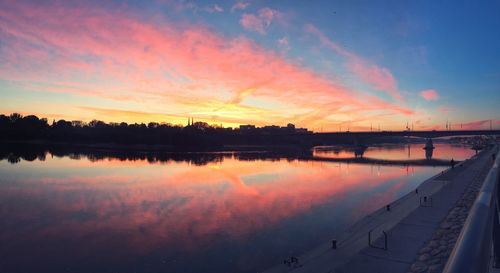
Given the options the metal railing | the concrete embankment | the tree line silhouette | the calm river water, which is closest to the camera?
Result: the metal railing

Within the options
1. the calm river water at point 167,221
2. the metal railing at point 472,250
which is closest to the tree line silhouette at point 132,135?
the calm river water at point 167,221

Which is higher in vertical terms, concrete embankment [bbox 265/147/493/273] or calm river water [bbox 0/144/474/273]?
concrete embankment [bbox 265/147/493/273]

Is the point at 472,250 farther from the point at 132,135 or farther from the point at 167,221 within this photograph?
the point at 132,135

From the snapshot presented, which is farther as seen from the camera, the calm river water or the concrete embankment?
the calm river water

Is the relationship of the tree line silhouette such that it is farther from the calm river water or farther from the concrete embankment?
the concrete embankment

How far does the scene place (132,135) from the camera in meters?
134

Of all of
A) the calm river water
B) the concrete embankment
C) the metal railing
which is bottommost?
the calm river water

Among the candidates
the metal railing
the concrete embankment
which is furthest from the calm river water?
the metal railing

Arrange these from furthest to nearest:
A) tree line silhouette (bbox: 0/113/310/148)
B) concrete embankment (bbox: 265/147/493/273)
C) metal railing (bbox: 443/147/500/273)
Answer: tree line silhouette (bbox: 0/113/310/148) → concrete embankment (bbox: 265/147/493/273) → metal railing (bbox: 443/147/500/273)

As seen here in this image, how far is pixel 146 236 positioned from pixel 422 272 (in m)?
14.2

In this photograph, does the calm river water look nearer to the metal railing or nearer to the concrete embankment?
the concrete embankment

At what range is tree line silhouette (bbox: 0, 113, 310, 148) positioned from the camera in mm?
133000

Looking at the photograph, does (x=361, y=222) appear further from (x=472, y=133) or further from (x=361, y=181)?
(x=472, y=133)

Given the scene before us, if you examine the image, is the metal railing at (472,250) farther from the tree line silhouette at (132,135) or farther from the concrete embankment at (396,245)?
the tree line silhouette at (132,135)
